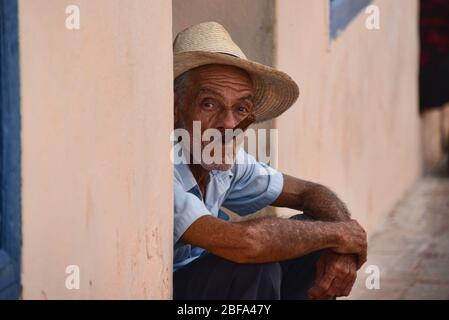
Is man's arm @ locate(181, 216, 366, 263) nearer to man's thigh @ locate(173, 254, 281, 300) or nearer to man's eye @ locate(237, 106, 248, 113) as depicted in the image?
man's thigh @ locate(173, 254, 281, 300)

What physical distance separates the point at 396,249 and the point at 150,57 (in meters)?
3.78

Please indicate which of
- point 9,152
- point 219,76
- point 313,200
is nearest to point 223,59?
point 219,76

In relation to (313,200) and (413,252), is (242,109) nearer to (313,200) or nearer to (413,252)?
(313,200)

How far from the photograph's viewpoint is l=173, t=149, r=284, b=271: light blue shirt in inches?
121

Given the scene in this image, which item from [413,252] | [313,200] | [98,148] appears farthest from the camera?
[413,252]

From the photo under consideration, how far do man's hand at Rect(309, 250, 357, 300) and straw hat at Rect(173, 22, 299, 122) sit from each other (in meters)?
0.74

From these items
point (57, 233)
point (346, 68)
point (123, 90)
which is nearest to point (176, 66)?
point (123, 90)

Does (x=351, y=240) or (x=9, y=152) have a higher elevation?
(x=9, y=152)

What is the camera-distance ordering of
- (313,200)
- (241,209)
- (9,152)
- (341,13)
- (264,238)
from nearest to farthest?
1. (9,152)
2. (264,238)
3. (313,200)
4. (241,209)
5. (341,13)

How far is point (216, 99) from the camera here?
11.3 feet

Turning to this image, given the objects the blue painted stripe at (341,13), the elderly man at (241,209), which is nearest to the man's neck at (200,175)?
the elderly man at (241,209)

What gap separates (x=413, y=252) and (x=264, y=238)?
3331 mm

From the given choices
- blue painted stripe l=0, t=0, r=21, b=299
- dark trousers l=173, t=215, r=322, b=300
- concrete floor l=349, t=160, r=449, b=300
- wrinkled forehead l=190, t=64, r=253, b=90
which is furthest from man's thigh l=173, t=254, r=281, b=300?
concrete floor l=349, t=160, r=449, b=300

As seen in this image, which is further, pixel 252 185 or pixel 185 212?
pixel 252 185
